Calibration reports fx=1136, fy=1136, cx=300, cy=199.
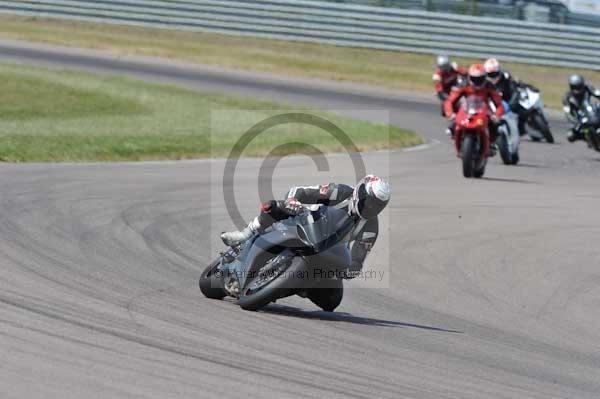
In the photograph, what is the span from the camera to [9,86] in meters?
25.0

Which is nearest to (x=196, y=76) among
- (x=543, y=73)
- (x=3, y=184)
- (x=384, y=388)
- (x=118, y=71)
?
(x=118, y=71)

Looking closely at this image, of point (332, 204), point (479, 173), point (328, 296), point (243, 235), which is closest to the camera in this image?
point (332, 204)

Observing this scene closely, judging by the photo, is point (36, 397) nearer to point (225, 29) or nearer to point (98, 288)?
point (98, 288)

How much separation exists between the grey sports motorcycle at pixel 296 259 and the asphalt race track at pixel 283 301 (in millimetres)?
200

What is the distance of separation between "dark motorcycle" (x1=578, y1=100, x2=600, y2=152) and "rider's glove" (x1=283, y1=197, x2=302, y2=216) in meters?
16.3

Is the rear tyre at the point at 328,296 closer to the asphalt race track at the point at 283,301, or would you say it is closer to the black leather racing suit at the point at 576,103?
the asphalt race track at the point at 283,301

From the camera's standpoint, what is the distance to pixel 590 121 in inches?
911

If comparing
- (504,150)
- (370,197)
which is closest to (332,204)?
(370,197)

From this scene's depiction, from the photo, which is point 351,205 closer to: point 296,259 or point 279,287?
point 296,259

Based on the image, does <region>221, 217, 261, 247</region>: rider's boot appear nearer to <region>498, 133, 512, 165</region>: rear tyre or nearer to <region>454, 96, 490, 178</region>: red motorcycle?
<region>454, 96, 490, 178</region>: red motorcycle

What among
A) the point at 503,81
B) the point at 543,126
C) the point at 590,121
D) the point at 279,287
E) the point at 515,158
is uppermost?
the point at 279,287

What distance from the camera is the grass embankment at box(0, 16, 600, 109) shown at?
3328cm

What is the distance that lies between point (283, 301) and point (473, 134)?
32.7ft

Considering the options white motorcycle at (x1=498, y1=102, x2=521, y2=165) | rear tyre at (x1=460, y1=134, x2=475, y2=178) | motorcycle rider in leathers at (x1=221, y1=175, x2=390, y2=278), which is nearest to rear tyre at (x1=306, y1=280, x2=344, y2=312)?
motorcycle rider in leathers at (x1=221, y1=175, x2=390, y2=278)
